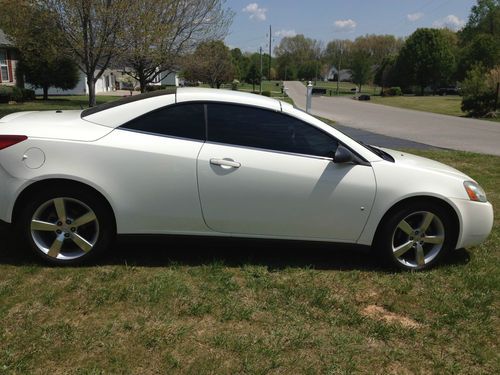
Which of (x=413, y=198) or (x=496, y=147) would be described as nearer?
(x=413, y=198)

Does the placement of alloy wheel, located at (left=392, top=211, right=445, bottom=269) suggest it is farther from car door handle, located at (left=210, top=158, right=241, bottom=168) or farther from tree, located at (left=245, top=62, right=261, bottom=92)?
tree, located at (left=245, top=62, right=261, bottom=92)

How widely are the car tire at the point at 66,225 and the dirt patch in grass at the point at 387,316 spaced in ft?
7.00

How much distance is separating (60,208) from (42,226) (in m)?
0.22

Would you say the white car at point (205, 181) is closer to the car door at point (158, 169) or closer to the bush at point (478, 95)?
the car door at point (158, 169)

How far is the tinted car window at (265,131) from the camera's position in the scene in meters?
3.96

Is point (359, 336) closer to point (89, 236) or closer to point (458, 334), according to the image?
point (458, 334)

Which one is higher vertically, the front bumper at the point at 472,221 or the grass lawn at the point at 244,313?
the front bumper at the point at 472,221

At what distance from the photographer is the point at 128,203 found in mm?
3857

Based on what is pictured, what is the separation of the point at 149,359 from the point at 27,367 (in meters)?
0.67

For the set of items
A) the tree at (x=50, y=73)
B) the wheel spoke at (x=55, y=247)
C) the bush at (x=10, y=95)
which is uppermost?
the tree at (x=50, y=73)


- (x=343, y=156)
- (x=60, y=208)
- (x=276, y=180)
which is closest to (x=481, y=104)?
(x=343, y=156)

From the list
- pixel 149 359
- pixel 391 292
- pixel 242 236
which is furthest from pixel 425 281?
pixel 149 359

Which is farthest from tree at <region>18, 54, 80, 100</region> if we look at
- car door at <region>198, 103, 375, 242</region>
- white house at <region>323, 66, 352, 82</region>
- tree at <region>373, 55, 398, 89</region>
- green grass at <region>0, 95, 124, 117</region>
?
white house at <region>323, 66, 352, 82</region>

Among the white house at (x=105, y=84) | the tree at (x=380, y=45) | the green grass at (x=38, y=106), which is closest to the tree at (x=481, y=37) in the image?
the tree at (x=380, y=45)
